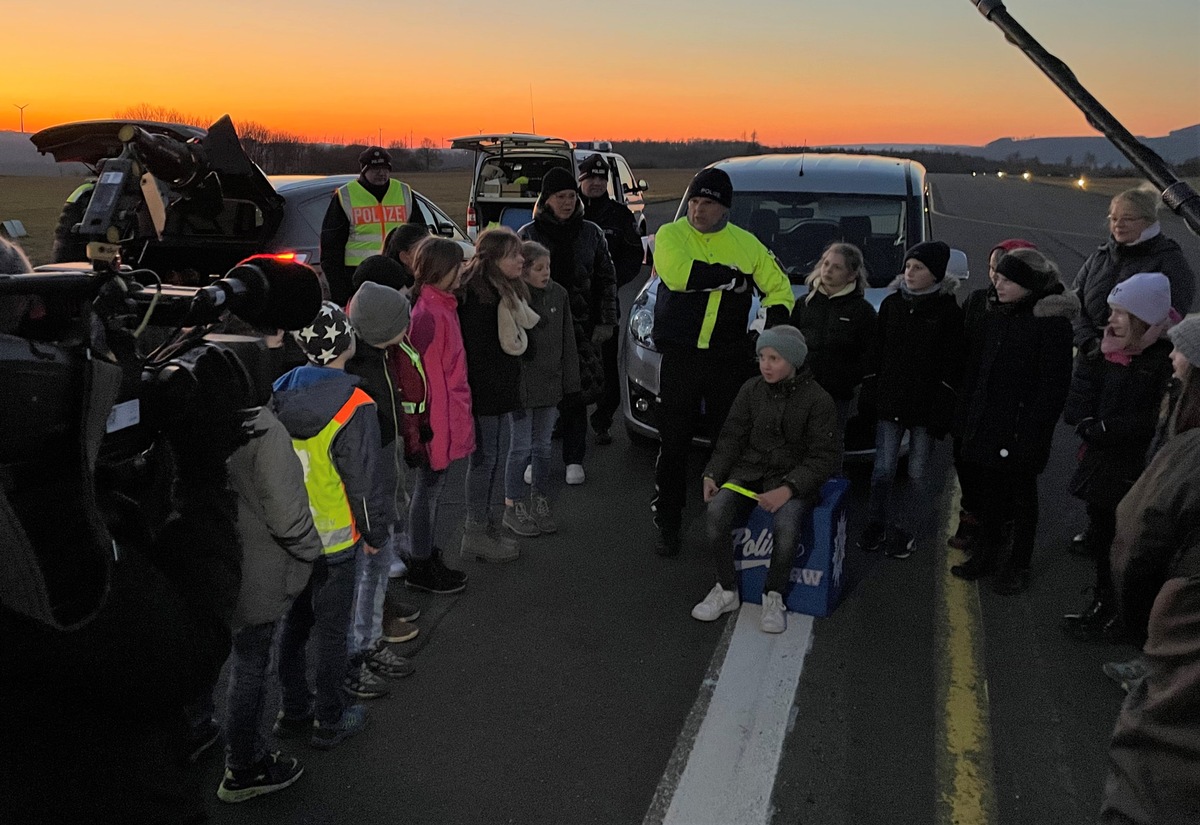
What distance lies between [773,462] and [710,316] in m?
0.88

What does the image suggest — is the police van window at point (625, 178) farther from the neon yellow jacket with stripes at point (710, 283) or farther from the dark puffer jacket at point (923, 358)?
the dark puffer jacket at point (923, 358)

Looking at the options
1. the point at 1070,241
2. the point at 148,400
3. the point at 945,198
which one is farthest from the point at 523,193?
the point at 945,198

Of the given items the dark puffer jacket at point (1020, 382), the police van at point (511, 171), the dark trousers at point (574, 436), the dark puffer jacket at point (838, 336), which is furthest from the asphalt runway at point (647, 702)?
the police van at point (511, 171)

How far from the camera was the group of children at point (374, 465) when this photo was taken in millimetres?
2838

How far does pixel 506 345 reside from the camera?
4.68m

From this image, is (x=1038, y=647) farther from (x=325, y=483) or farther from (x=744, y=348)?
(x=325, y=483)

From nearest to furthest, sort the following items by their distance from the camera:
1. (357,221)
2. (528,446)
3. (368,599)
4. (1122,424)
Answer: (368,599)
(1122,424)
(528,446)
(357,221)

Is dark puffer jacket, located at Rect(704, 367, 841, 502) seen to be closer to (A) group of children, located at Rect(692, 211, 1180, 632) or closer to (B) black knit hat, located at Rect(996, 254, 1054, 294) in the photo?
(A) group of children, located at Rect(692, 211, 1180, 632)

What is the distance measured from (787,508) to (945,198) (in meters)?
47.2

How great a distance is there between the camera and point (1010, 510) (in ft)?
15.4

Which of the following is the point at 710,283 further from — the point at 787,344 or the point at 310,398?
the point at 310,398

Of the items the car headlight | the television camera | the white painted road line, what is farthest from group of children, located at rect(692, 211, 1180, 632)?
the television camera

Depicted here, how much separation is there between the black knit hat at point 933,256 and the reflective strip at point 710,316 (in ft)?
3.44

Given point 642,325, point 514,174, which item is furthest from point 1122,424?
point 514,174
